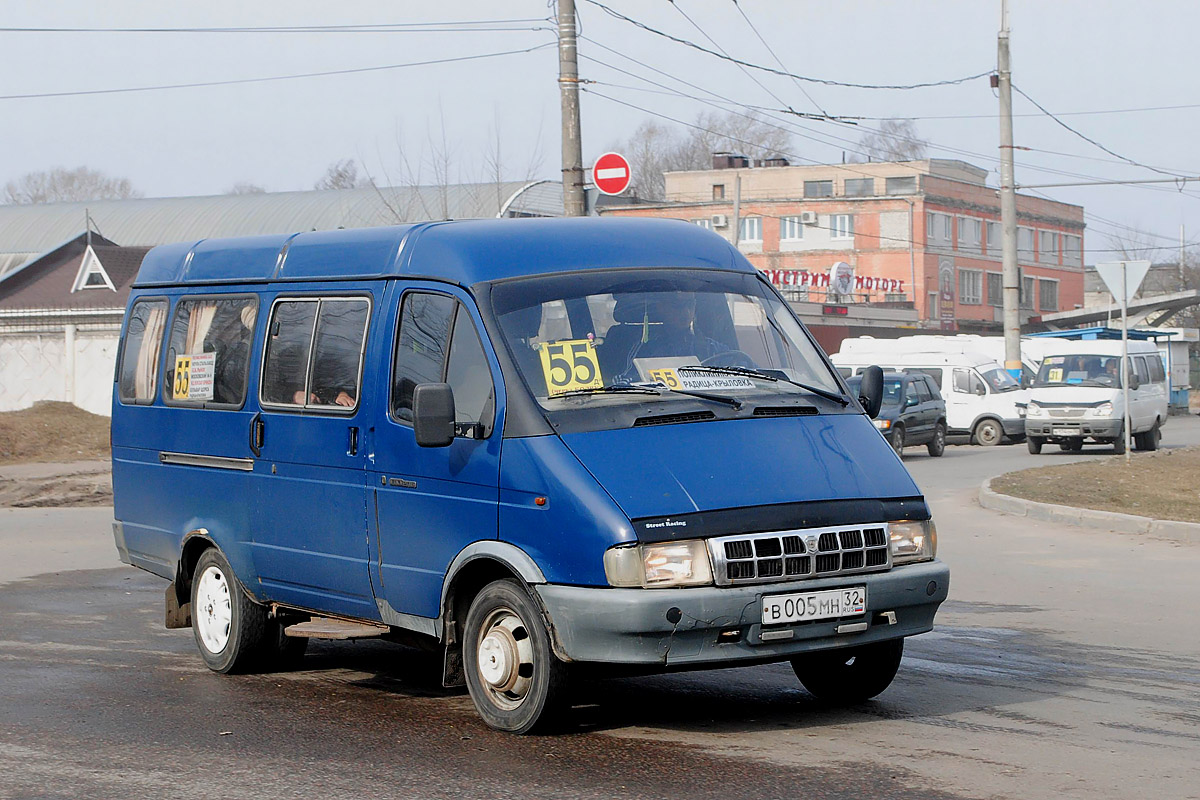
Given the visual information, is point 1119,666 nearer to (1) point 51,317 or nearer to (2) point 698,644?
(2) point 698,644

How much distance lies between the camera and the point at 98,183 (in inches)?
4818

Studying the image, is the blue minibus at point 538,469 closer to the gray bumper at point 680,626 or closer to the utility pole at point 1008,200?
the gray bumper at point 680,626

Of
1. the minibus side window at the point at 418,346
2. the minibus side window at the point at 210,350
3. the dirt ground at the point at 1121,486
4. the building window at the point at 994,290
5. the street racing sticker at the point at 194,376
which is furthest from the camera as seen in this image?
the building window at the point at 994,290

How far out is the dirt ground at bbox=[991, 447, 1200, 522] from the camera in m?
17.2

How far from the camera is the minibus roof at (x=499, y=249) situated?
7.04 meters

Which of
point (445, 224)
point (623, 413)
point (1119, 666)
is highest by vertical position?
point (445, 224)

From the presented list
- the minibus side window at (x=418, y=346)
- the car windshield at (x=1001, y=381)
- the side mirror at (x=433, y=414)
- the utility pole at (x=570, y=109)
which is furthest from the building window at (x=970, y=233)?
the side mirror at (x=433, y=414)

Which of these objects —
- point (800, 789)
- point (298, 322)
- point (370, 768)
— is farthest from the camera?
point (298, 322)

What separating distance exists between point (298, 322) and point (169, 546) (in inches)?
70.2

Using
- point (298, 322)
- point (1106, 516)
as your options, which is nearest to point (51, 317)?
point (1106, 516)

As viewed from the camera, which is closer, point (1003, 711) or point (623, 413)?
point (623, 413)

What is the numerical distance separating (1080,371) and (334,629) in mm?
25515

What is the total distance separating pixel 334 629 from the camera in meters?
7.60

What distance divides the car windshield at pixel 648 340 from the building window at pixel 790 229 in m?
85.6
